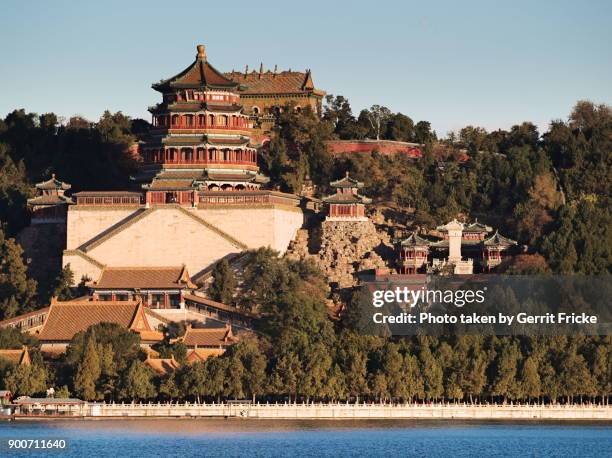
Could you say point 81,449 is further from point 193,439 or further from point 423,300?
point 423,300

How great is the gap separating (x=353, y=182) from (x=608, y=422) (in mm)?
19084

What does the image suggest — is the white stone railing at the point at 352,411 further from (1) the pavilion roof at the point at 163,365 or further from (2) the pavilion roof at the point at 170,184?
(2) the pavilion roof at the point at 170,184

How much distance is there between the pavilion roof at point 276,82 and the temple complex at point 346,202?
18.2 m

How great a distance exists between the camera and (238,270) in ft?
321

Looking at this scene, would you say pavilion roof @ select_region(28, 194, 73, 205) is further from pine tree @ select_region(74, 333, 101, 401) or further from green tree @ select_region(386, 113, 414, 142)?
green tree @ select_region(386, 113, 414, 142)

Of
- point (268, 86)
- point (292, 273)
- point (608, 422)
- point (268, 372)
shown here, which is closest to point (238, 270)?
point (292, 273)

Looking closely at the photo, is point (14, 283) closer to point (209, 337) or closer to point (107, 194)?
point (107, 194)

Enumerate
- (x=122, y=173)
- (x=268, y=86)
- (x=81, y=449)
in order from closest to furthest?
(x=81, y=449), (x=122, y=173), (x=268, y=86)

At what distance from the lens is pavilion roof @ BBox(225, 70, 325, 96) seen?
396ft

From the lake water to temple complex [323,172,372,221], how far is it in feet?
53.5

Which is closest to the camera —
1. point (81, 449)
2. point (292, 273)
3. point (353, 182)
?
point (81, 449)

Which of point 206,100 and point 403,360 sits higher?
point 206,100

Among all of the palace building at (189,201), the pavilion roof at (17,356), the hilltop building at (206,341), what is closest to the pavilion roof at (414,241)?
the palace building at (189,201)

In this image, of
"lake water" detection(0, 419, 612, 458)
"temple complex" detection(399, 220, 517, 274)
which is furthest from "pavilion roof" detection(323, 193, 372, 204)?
"lake water" detection(0, 419, 612, 458)
